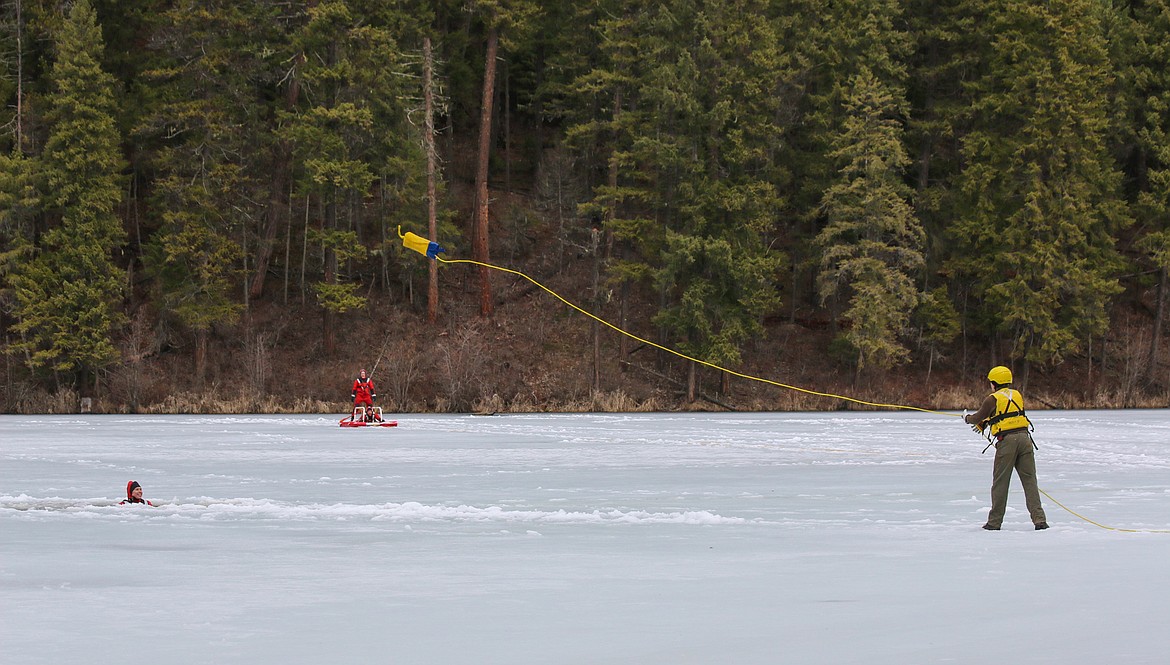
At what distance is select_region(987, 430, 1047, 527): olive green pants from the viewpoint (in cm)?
1291

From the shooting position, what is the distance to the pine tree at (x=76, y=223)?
133ft

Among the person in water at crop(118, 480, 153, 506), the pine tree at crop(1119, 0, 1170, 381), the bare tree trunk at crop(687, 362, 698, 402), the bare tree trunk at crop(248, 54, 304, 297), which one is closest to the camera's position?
the person in water at crop(118, 480, 153, 506)

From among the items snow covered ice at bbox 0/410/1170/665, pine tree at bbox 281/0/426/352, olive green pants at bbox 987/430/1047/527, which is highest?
pine tree at bbox 281/0/426/352

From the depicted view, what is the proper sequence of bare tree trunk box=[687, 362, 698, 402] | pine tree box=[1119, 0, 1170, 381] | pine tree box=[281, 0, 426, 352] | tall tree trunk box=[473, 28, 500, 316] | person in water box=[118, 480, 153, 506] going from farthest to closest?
tall tree trunk box=[473, 28, 500, 316] → pine tree box=[1119, 0, 1170, 381] → bare tree trunk box=[687, 362, 698, 402] → pine tree box=[281, 0, 426, 352] → person in water box=[118, 480, 153, 506]

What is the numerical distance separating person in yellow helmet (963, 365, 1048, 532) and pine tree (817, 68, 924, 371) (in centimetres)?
2869

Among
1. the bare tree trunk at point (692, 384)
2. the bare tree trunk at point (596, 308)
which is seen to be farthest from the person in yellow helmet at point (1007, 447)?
the bare tree trunk at point (692, 384)

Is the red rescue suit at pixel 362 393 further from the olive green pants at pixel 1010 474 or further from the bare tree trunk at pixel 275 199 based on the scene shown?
the olive green pants at pixel 1010 474

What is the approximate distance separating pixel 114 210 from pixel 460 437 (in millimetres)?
25138

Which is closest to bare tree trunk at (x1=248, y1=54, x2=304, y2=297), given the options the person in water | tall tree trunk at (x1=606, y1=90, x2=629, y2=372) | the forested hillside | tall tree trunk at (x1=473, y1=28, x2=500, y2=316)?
the forested hillside

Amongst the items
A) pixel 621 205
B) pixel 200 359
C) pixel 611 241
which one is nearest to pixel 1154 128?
pixel 621 205

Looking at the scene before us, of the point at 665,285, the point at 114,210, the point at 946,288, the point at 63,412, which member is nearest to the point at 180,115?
the point at 114,210

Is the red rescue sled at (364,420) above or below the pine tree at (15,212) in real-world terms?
below

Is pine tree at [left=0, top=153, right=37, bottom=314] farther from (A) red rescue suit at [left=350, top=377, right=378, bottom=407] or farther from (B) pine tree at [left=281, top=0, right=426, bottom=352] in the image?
(A) red rescue suit at [left=350, top=377, right=378, bottom=407]

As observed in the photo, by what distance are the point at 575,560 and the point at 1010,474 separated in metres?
4.95
